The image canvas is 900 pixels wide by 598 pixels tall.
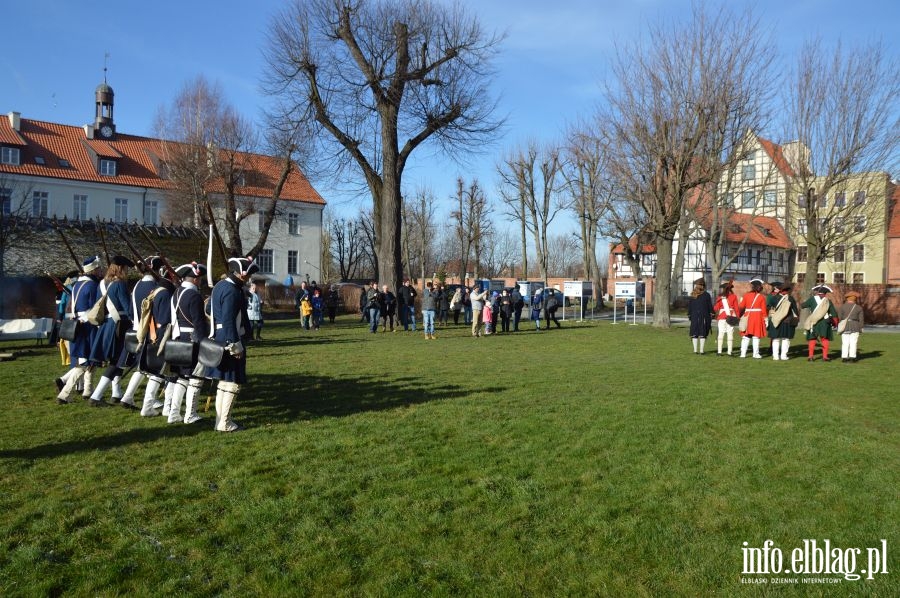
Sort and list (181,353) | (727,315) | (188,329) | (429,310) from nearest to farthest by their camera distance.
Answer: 1. (181,353)
2. (188,329)
3. (727,315)
4. (429,310)

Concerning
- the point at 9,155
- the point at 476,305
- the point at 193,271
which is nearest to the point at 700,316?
the point at 476,305

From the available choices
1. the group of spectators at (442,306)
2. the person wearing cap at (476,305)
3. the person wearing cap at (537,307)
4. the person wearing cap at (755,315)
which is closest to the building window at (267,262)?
the group of spectators at (442,306)

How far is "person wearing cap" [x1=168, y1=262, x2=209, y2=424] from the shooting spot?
7.98 meters

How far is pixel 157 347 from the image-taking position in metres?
8.22

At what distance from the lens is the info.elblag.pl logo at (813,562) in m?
4.08

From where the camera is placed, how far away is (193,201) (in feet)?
110

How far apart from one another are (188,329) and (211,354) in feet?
2.81

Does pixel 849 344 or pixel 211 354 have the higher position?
pixel 211 354

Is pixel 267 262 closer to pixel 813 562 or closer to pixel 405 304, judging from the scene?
pixel 405 304

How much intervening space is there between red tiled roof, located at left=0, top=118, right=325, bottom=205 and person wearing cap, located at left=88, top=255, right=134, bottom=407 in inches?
1447

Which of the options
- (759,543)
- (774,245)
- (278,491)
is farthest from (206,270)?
(774,245)

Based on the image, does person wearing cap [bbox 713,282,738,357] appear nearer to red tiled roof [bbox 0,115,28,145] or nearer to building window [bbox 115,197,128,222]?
building window [bbox 115,197,128,222]

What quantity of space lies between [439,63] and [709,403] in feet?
64.5

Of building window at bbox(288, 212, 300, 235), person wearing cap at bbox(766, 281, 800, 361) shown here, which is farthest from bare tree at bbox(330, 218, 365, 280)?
person wearing cap at bbox(766, 281, 800, 361)
